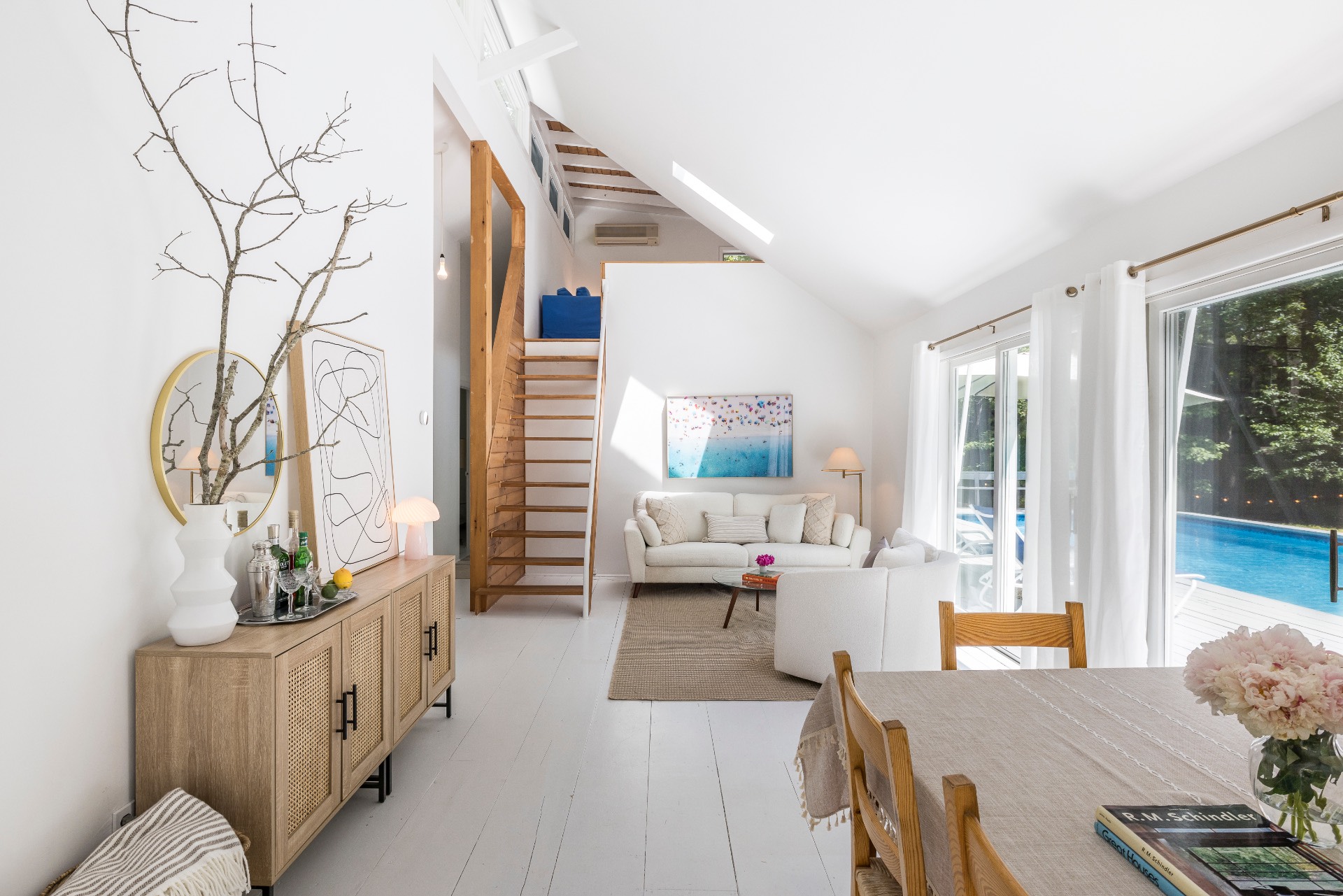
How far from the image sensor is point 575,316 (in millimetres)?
7359

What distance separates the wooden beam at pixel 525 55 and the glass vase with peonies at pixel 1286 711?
515cm

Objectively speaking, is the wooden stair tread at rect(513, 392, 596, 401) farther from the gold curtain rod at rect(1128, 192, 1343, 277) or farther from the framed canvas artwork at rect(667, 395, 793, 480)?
the gold curtain rod at rect(1128, 192, 1343, 277)

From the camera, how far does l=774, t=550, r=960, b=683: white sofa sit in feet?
12.2

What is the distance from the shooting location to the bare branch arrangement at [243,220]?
71.4 inches

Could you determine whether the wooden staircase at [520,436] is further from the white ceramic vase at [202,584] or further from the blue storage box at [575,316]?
the white ceramic vase at [202,584]

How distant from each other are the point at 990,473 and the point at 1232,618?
6.85ft

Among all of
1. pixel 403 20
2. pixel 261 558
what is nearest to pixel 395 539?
pixel 261 558

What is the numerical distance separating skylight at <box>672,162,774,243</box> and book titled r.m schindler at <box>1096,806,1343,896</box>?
5565 millimetres

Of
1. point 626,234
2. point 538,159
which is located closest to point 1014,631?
point 538,159

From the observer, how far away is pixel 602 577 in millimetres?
6988

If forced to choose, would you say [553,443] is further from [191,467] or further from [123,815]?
[123,815]

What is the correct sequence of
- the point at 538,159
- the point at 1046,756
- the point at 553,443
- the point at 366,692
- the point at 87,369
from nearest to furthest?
1. the point at 1046,756
2. the point at 87,369
3. the point at 366,692
4. the point at 553,443
5. the point at 538,159

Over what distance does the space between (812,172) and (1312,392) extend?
2.91 meters

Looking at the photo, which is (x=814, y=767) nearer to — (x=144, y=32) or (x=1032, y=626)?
(x=1032, y=626)
